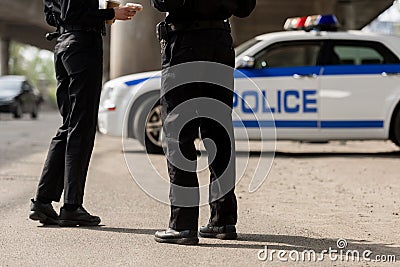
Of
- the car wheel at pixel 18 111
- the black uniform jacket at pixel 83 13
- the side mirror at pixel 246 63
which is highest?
the black uniform jacket at pixel 83 13

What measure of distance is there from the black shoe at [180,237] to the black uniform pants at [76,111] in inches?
36.6

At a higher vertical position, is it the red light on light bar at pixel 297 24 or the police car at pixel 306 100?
the red light on light bar at pixel 297 24

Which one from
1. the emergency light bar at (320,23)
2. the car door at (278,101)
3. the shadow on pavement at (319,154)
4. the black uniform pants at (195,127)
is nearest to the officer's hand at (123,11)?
the black uniform pants at (195,127)

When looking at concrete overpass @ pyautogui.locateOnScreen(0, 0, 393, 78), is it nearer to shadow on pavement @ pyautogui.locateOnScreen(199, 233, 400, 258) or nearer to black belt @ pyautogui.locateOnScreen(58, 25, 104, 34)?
black belt @ pyautogui.locateOnScreen(58, 25, 104, 34)

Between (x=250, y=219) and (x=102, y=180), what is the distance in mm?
3284

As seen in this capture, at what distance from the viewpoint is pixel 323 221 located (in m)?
7.29

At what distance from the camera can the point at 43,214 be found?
673 centimetres

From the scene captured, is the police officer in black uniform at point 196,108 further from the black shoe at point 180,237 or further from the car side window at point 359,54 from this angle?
the car side window at point 359,54

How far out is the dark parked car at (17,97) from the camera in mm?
33344

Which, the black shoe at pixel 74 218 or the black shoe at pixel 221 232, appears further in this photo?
the black shoe at pixel 74 218

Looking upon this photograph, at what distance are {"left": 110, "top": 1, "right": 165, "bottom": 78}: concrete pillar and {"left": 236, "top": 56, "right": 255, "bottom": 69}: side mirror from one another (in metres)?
6.29

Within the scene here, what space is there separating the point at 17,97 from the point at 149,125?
2124 centimetres

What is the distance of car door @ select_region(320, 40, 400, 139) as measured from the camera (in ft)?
43.1

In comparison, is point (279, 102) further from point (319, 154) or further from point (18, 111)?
point (18, 111)
